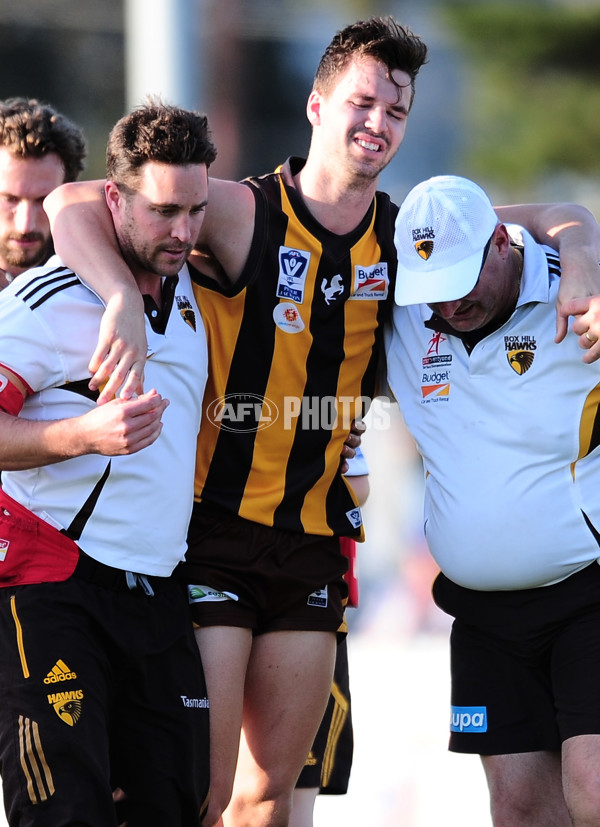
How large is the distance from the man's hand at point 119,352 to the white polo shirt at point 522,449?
105cm

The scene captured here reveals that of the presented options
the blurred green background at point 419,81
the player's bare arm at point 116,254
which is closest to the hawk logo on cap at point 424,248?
the player's bare arm at point 116,254

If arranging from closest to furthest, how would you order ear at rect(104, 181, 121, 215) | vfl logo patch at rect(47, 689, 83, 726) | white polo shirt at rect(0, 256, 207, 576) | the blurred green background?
vfl logo patch at rect(47, 689, 83, 726) → white polo shirt at rect(0, 256, 207, 576) → ear at rect(104, 181, 121, 215) → the blurred green background

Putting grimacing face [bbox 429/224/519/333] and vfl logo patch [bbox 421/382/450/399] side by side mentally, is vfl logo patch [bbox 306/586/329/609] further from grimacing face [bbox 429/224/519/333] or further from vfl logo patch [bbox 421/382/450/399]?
grimacing face [bbox 429/224/519/333]

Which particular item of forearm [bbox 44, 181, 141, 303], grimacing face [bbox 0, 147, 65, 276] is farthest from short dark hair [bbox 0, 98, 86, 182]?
forearm [bbox 44, 181, 141, 303]

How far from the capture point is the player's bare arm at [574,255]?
355cm

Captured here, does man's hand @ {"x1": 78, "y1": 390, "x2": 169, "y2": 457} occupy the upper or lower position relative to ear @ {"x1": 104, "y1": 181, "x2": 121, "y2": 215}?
lower

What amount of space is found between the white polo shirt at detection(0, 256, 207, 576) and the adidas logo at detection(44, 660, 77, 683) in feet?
1.06

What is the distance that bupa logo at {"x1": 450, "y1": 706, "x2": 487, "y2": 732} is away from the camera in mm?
3922

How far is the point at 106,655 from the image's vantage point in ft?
11.2

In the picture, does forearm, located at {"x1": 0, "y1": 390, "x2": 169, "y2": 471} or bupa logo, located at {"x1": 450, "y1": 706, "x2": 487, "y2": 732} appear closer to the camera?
forearm, located at {"x1": 0, "y1": 390, "x2": 169, "y2": 471}

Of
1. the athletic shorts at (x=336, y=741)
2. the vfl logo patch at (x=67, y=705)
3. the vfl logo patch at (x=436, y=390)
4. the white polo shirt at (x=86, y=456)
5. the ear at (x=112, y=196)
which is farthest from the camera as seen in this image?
the athletic shorts at (x=336, y=741)

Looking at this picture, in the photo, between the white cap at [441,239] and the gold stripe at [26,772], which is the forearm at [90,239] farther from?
the gold stripe at [26,772]

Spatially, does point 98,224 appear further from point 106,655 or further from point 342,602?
point 342,602

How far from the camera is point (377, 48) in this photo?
4.02 metres
